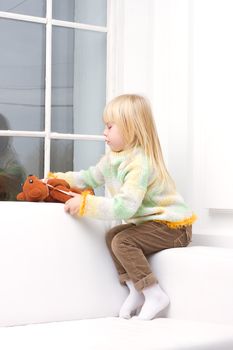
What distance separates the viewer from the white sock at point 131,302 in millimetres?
2438

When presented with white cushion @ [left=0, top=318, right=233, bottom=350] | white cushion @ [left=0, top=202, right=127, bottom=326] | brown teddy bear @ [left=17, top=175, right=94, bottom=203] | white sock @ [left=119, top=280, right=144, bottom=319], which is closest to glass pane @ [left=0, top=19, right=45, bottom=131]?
brown teddy bear @ [left=17, top=175, right=94, bottom=203]

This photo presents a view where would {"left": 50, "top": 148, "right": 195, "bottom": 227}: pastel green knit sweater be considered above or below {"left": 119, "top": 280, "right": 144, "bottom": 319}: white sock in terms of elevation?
above

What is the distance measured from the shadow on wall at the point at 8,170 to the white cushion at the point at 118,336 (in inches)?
29.4

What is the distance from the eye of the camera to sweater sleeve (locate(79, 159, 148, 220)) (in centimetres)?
239

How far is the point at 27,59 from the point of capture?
115 inches

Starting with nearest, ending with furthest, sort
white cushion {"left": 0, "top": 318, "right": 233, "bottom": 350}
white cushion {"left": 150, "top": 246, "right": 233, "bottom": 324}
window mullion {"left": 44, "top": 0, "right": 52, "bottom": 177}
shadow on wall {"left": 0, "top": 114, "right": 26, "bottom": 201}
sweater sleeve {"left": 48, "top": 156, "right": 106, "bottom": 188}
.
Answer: white cushion {"left": 0, "top": 318, "right": 233, "bottom": 350} → white cushion {"left": 150, "top": 246, "right": 233, "bottom": 324} → sweater sleeve {"left": 48, "top": 156, "right": 106, "bottom": 188} → shadow on wall {"left": 0, "top": 114, "right": 26, "bottom": 201} → window mullion {"left": 44, "top": 0, "right": 52, "bottom": 177}

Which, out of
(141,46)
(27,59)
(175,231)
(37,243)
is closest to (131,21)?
(141,46)

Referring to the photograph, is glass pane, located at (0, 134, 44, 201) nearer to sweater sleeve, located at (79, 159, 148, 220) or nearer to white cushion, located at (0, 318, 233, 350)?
sweater sleeve, located at (79, 159, 148, 220)

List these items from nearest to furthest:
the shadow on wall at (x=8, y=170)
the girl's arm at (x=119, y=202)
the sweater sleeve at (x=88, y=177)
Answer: the girl's arm at (x=119, y=202) < the sweater sleeve at (x=88, y=177) < the shadow on wall at (x=8, y=170)

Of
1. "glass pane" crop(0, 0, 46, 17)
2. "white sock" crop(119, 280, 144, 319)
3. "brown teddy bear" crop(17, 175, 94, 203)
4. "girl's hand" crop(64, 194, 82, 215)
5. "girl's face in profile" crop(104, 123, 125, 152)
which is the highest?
"glass pane" crop(0, 0, 46, 17)

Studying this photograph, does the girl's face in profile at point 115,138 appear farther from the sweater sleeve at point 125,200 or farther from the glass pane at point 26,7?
the glass pane at point 26,7

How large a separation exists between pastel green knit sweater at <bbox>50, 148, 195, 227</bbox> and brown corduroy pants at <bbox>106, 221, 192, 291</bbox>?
32 mm

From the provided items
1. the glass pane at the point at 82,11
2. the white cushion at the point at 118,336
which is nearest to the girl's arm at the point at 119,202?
the white cushion at the point at 118,336

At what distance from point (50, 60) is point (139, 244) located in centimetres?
91
